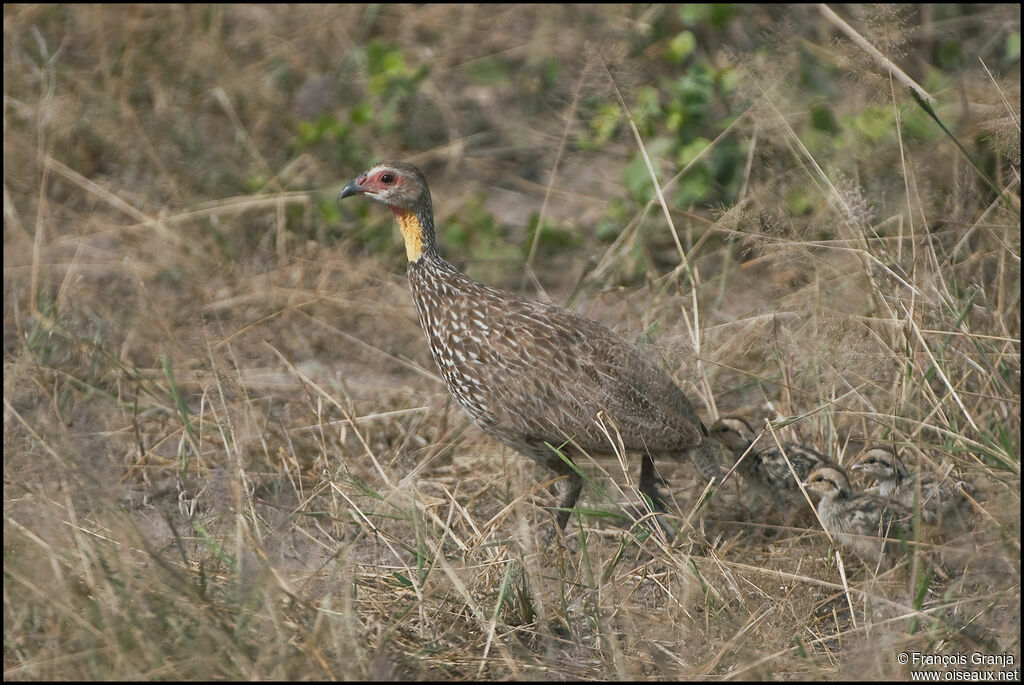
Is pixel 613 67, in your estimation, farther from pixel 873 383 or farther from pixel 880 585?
pixel 880 585

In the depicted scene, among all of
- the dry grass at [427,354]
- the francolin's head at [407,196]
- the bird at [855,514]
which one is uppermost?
the francolin's head at [407,196]

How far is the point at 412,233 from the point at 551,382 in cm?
108

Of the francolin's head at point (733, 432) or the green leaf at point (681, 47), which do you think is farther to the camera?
the green leaf at point (681, 47)

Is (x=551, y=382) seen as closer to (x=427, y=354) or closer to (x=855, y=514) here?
(x=855, y=514)

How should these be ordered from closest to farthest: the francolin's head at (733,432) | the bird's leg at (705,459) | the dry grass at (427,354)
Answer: the dry grass at (427,354) → the bird's leg at (705,459) → the francolin's head at (733,432)

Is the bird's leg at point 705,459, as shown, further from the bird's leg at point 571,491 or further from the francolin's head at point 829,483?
the bird's leg at point 571,491

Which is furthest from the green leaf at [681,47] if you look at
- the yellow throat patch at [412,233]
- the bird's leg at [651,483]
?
the bird's leg at [651,483]

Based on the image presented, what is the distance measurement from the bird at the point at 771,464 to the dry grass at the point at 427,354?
0.60 ft

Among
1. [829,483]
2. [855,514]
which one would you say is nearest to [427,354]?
[829,483]

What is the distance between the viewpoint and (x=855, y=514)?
15.5ft

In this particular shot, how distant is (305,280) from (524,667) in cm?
382

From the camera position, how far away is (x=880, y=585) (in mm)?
4359

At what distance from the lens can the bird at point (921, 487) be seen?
429 centimetres

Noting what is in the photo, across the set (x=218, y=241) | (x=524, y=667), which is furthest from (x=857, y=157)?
(x=218, y=241)
